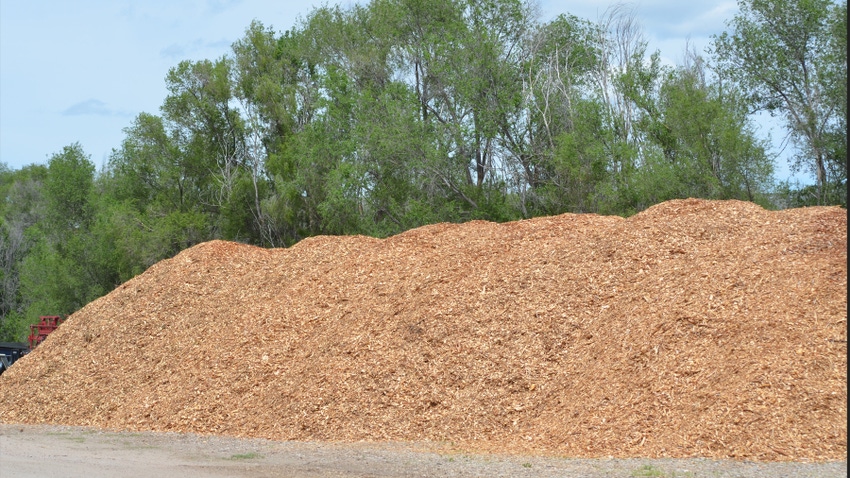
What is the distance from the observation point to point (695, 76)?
2489 cm

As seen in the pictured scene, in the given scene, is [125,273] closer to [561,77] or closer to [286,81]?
[286,81]

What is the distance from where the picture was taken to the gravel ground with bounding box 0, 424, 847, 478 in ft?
22.7

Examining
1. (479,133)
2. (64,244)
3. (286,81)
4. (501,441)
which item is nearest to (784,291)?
(501,441)

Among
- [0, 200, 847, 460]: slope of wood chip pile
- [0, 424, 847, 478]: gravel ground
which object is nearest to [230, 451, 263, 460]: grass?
[0, 424, 847, 478]: gravel ground

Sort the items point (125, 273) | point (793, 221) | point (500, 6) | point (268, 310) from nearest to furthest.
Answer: point (793, 221), point (268, 310), point (500, 6), point (125, 273)

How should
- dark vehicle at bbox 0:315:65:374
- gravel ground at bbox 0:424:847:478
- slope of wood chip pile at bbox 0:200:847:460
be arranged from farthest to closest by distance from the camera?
dark vehicle at bbox 0:315:65:374 → slope of wood chip pile at bbox 0:200:847:460 → gravel ground at bbox 0:424:847:478

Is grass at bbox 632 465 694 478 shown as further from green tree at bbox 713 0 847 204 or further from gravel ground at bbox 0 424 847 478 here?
green tree at bbox 713 0 847 204

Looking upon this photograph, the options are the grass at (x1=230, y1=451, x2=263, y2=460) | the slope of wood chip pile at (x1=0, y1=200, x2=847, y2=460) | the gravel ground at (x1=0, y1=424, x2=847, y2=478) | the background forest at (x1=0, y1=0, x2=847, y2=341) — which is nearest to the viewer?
the gravel ground at (x1=0, y1=424, x2=847, y2=478)

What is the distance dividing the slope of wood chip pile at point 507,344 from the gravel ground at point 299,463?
44 centimetres

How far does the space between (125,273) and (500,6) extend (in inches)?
714

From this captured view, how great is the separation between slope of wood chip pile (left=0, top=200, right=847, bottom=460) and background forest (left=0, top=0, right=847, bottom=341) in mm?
8728

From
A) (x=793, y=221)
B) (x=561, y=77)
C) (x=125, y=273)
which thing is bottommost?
(x=793, y=221)

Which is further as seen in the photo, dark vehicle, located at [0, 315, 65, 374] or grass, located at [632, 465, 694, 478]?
dark vehicle, located at [0, 315, 65, 374]

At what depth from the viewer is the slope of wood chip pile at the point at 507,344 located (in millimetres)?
8125
